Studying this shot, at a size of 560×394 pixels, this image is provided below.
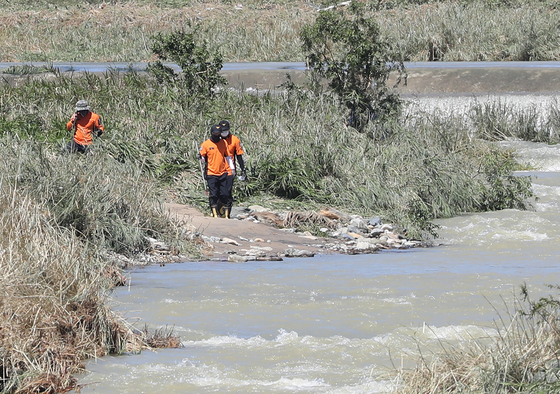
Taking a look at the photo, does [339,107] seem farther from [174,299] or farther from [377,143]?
[174,299]

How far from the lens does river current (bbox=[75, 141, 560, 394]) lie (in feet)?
19.1

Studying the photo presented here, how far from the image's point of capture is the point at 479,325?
7.10m

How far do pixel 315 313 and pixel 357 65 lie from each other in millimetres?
10784

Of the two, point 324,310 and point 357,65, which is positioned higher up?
point 357,65

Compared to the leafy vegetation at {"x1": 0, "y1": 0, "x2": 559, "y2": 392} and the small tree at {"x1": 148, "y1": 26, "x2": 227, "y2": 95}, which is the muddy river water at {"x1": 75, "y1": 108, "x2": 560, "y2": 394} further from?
the small tree at {"x1": 148, "y1": 26, "x2": 227, "y2": 95}

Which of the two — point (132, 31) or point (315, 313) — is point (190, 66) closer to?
point (315, 313)

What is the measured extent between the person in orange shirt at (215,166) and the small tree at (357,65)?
482 cm

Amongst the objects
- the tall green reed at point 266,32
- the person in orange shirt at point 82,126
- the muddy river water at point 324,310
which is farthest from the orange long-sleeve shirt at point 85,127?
the tall green reed at point 266,32

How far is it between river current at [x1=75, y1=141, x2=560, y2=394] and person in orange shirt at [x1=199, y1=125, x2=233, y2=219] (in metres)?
2.67

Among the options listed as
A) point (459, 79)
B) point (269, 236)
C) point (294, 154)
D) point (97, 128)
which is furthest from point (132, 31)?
point (269, 236)

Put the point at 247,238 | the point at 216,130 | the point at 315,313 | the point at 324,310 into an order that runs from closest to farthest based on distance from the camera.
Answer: the point at 315,313, the point at 324,310, the point at 247,238, the point at 216,130

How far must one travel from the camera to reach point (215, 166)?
13000mm

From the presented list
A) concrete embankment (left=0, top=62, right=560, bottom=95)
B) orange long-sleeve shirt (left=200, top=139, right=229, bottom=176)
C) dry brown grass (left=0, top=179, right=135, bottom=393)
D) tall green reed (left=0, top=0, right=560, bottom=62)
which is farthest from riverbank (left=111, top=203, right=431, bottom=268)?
tall green reed (left=0, top=0, right=560, bottom=62)

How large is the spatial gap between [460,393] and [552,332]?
0.72 m
